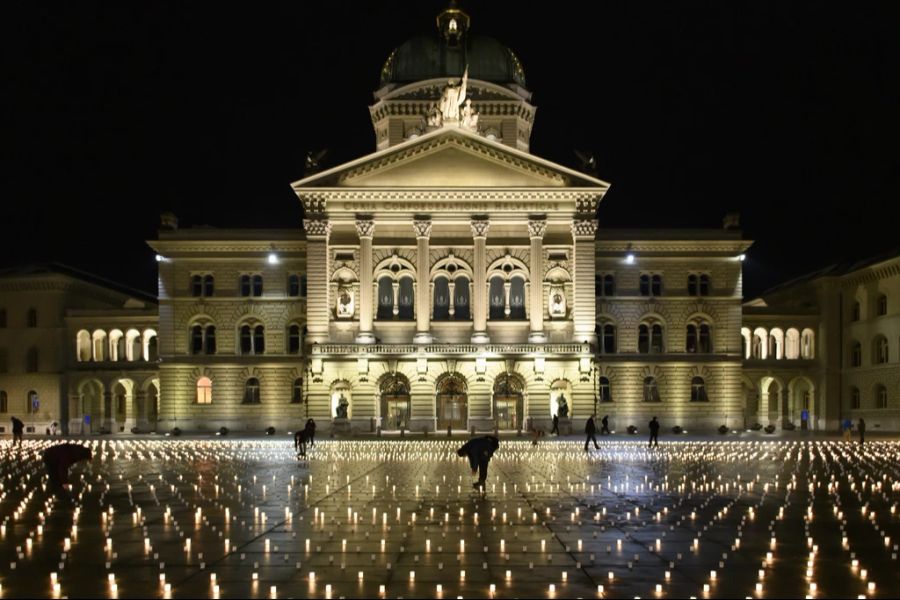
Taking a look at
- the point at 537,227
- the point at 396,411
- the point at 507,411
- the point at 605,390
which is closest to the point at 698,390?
the point at 605,390

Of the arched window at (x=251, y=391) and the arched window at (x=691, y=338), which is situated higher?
the arched window at (x=691, y=338)

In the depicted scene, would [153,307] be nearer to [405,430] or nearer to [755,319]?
[405,430]

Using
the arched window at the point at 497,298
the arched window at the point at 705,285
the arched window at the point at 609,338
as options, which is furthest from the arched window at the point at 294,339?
the arched window at the point at 705,285

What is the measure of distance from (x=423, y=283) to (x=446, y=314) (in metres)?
2.92

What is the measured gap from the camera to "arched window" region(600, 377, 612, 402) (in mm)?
81000

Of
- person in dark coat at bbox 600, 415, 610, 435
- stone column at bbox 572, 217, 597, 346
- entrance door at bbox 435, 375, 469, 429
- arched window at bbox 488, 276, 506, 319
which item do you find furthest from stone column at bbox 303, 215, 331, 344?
person in dark coat at bbox 600, 415, 610, 435

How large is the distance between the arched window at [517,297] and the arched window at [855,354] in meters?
28.1

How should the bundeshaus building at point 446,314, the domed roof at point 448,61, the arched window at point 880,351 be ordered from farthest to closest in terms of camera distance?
the domed roof at point 448,61 < the arched window at point 880,351 < the bundeshaus building at point 446,314

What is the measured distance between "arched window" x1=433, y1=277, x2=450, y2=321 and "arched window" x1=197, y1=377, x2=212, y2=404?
1843 cm

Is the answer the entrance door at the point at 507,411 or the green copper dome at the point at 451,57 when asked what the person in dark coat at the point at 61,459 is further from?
the green copper dome at the point at 451,57

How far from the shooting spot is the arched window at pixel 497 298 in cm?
7656

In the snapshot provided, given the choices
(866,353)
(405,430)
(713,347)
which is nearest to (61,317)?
(405,430)

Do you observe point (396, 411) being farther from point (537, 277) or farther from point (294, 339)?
point (537, 277)

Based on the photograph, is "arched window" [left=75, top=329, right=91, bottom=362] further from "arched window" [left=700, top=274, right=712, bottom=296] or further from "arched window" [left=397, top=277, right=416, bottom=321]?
"arched window" [left=700, top=274, right=712, bottom=296]
